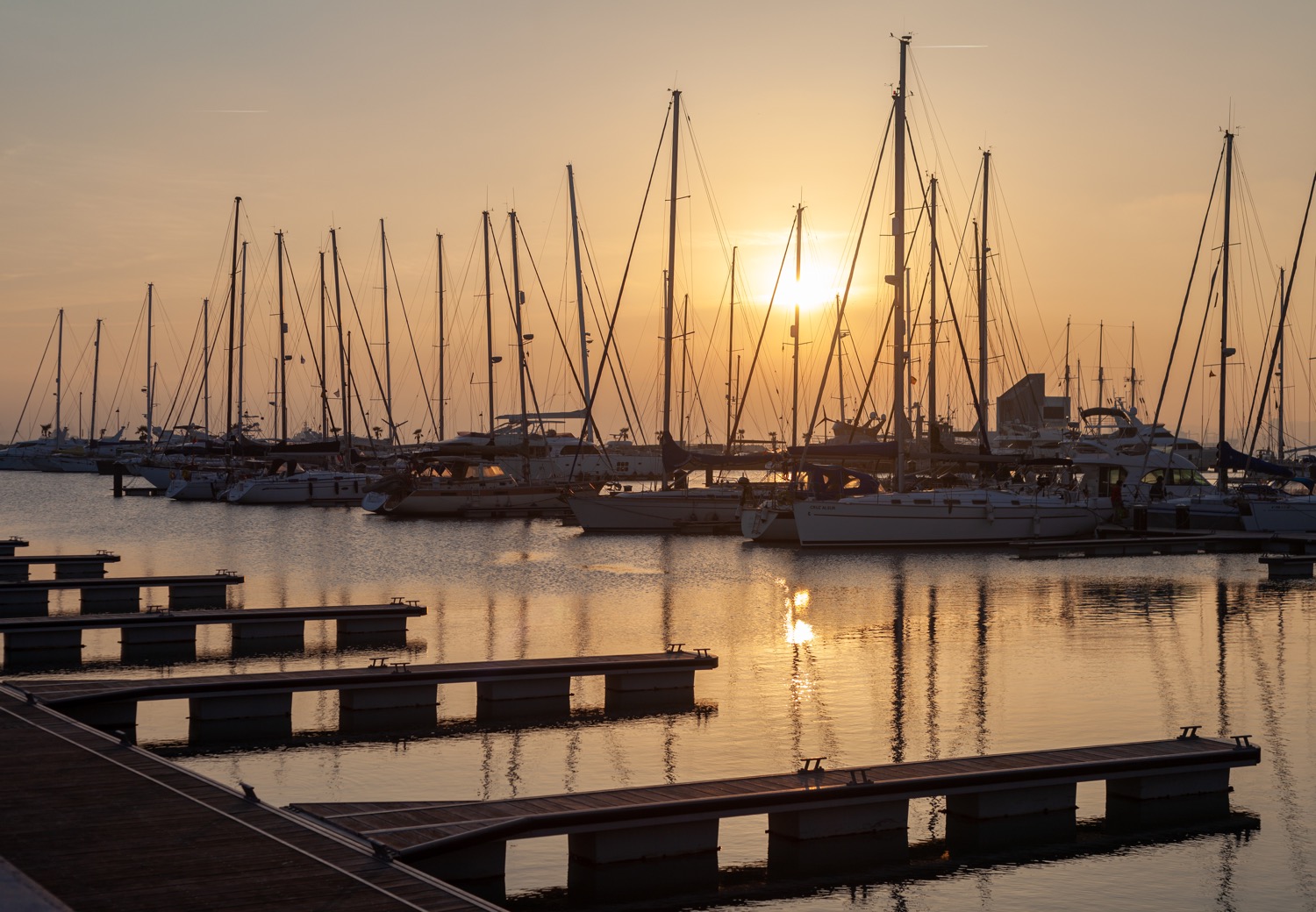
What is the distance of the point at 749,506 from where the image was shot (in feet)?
162

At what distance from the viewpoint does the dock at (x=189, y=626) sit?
2256cm

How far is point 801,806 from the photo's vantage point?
38.4ft

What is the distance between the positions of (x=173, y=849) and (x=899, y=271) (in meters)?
36.8

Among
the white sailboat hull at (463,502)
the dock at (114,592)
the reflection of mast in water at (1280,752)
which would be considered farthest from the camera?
the white sailboat hull at (463,502)

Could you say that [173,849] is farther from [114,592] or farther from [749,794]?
[114,592]

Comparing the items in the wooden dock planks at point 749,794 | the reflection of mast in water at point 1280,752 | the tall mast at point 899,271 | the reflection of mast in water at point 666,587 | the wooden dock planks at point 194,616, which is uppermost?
the tall mast at point 899,271

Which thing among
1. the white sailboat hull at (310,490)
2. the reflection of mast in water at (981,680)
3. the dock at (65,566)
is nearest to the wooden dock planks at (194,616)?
the reflection of mast in water at (981,680)

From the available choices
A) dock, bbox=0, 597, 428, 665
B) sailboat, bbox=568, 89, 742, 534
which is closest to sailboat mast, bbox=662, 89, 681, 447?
sailboat, bbox=568, 89, 742, 534

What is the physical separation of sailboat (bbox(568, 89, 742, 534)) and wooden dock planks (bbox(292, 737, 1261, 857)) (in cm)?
3811

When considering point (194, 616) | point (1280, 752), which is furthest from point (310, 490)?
point (1280, 752)

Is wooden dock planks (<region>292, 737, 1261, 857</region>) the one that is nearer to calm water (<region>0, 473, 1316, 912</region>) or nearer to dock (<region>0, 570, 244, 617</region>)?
calm water (<region>0, 473, 1316, 912</region>)

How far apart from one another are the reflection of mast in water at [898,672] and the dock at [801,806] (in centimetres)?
243

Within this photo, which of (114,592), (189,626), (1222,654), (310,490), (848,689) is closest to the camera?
(848,689)

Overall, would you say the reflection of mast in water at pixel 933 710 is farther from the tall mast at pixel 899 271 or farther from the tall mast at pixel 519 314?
the tall mast at pixel 519 314
